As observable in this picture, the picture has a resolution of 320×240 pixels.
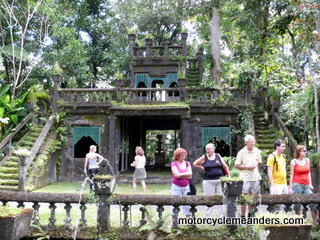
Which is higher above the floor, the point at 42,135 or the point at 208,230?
the point at 42,135

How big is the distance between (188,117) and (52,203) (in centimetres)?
841

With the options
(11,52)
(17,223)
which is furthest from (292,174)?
(11,52)

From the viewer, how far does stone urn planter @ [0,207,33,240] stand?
15.6 feet

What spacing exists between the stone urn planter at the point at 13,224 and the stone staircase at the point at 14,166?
5.93 meters

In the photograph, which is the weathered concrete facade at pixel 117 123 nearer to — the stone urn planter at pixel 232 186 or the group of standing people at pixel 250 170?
the group of standing people at pixel 250 170

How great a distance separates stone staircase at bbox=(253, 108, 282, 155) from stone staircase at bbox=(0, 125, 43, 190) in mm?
8586

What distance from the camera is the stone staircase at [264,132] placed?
11828 mm

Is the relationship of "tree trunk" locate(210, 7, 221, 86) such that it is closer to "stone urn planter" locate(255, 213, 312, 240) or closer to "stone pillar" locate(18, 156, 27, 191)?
"stone pillar" locate(18, 156, 27, 191)

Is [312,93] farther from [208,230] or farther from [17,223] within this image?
[17,223]

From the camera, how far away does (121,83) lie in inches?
541

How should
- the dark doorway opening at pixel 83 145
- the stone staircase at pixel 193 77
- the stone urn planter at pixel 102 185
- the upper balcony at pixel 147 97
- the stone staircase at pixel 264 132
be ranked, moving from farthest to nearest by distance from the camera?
1. the stone staircase at pixel 193 77
2. the dark doorway opening at pixel 83 145
3. the upper balcony at pixel 147 97
4. the stone staircase at pixel 264 132
5. the stone urn planter at pixel 102 185

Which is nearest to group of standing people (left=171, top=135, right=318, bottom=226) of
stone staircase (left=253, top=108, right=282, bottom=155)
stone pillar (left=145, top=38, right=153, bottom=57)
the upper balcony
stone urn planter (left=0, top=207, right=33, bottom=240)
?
stone urn planter (left=0, top=207, right=33, bottom=240)

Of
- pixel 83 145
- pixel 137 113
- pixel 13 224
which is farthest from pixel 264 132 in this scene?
pixel 13 224

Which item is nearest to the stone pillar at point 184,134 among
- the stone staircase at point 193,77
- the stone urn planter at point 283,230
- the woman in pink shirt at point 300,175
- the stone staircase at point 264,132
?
the stone staircase at point 264,132
